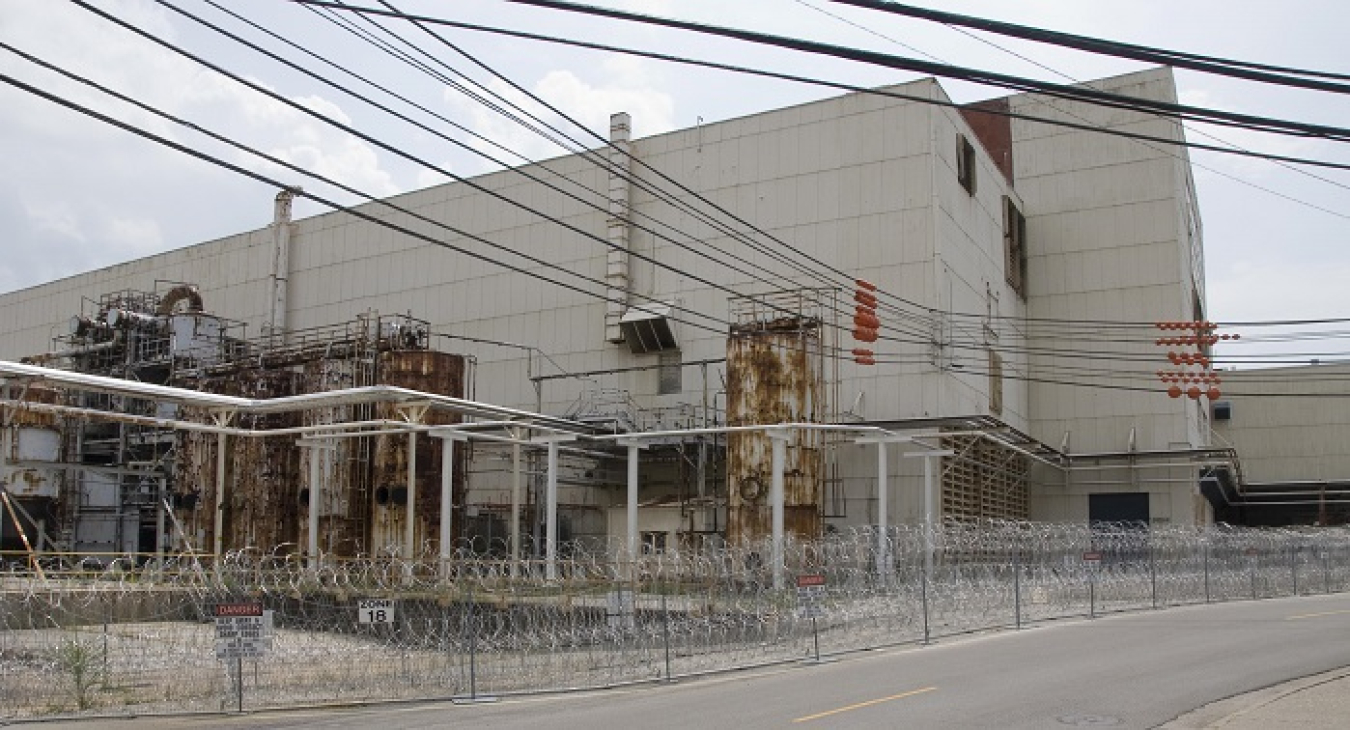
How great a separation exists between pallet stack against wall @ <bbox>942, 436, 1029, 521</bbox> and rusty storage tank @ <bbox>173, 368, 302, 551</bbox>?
21150 mm

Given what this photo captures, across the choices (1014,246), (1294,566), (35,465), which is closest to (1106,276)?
(1014,246)

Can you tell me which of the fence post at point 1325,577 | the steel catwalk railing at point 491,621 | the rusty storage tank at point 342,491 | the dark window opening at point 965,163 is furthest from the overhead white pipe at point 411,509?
the fence post at point 1325,577

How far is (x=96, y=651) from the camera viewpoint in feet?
53.8

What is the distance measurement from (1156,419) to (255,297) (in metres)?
39.9

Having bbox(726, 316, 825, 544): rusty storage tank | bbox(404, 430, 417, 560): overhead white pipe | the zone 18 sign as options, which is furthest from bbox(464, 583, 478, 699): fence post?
bbox(726, 316, 825, 544): rusty storage tank

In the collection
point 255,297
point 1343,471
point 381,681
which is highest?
point 255,297

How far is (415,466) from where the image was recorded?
114 ft

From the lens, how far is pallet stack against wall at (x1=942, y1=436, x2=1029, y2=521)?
1451 inches

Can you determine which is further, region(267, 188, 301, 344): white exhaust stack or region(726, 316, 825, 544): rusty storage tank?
region(267, 188, 301, 344): white exhaust stack

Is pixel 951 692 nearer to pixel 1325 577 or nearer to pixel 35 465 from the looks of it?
pixel 1325 577

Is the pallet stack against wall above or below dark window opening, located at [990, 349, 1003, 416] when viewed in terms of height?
below

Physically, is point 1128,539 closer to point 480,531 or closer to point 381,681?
point 381,681

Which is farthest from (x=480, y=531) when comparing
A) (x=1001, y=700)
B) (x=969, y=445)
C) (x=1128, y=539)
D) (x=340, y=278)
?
(x=1001, y=700)

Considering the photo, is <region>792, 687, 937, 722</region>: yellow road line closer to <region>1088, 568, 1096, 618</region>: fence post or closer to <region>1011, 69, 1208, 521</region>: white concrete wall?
<region>1088, 568, 1096, 618</region>: fence post
